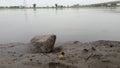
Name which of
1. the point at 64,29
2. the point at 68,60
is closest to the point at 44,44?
the point at 68,60

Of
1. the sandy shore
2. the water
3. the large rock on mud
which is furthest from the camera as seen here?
the water

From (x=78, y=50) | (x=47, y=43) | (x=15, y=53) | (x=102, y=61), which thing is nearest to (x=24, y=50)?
(x=15, y=53)

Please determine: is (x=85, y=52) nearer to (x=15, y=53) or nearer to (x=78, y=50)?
(x=78, y=50)

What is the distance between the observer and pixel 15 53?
239 inches

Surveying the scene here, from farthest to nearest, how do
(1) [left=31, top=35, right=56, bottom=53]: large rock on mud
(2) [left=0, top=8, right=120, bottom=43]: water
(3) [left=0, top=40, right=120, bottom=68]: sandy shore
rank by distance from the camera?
(2) [left=0, top=8, right=120, bottom=43]: water → (1) [left=31, top=35, right=56, bottom=53]: large rock on mud → (3) [left=0, top=40, right=120, bottom=68]: sandy shore

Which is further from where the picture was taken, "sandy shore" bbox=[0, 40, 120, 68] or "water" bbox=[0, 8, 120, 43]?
"water" bbox=[0, 8, 120, 43]

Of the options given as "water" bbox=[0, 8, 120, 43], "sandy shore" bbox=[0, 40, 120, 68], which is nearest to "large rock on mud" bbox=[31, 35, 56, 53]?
"sandy shore" bbox=[0, 40, 120, 68]

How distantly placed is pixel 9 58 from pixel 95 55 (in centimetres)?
269

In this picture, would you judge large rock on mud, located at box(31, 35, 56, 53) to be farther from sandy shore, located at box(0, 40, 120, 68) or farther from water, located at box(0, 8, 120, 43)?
water, located at box(0, 8, 120, 43)

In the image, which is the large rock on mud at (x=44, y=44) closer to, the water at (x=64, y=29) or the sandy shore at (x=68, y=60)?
the sandy shore at (x=68, y=60)

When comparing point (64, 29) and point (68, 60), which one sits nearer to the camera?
point (68, 60)

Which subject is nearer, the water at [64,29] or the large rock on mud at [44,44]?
the large rock on mud at [44,44]

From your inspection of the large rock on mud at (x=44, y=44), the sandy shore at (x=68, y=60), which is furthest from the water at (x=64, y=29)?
the sandy shore at (x=68, y=60)

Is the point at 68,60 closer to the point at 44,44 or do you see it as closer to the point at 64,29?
the point at 44,44
